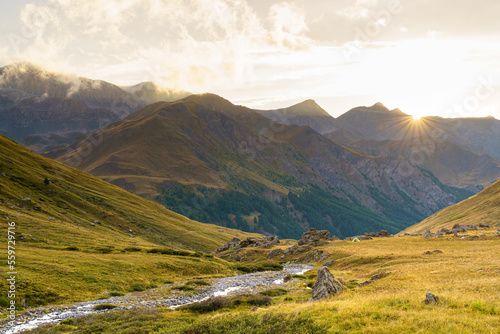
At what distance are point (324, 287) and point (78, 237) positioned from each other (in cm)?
6717

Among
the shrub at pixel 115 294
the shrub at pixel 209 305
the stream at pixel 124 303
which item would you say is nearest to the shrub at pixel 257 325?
the shrub at pixel 209 305

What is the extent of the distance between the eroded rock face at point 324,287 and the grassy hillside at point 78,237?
102ft

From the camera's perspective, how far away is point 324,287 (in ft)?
106

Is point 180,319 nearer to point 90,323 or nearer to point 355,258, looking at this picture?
point 90,323

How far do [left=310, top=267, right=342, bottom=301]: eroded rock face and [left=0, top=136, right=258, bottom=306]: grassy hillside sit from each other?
30952 mm

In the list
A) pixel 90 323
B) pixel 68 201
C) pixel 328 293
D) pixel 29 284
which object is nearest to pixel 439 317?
pixel 328 293

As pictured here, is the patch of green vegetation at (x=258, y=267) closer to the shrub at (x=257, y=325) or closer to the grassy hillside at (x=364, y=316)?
the grassy hillside at (x=364, y=316)

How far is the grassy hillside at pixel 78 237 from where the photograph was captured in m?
44.6


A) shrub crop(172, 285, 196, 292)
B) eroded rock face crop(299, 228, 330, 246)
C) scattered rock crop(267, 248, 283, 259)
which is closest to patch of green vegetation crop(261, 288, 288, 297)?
shrub crop(172, 285, 196, 292)

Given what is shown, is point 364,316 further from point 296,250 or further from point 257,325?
point 296,250

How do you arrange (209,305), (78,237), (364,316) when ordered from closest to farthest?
(364,316), (209,305), (78,237)

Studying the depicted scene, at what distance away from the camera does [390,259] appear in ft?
204

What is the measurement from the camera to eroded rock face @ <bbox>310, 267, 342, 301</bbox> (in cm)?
3167

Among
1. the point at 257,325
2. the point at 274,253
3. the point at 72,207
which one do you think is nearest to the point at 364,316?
the point at 257,325
